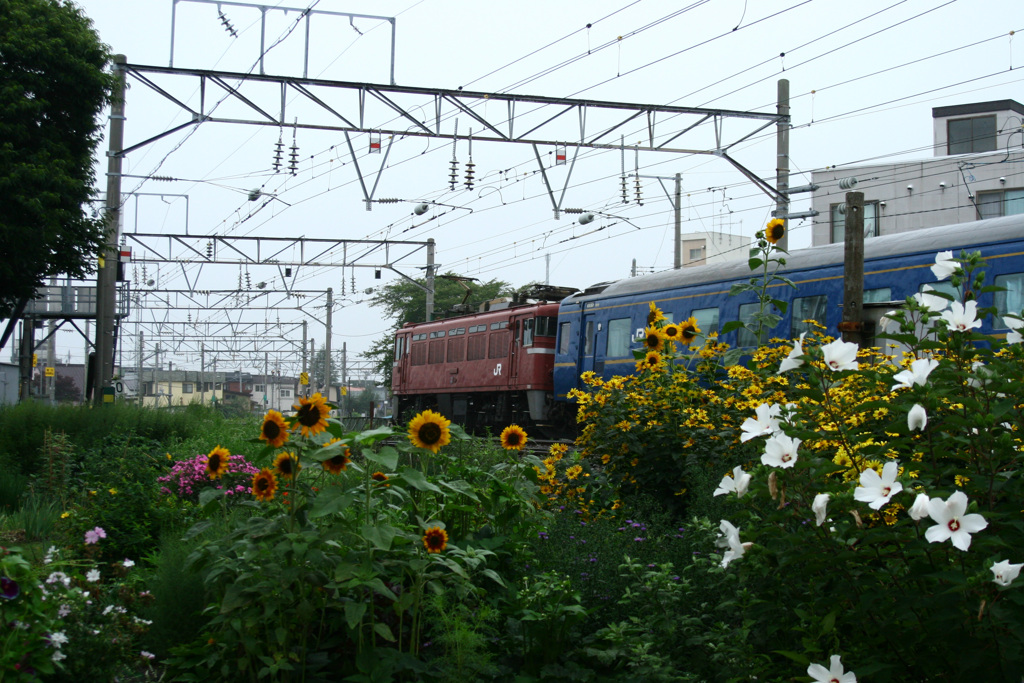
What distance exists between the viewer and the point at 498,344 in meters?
21.9

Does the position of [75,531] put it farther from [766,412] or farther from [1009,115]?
[1009,115]

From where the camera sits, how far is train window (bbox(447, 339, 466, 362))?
23.8 meters

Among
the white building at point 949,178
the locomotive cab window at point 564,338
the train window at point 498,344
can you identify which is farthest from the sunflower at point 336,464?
the white building at point 949,178

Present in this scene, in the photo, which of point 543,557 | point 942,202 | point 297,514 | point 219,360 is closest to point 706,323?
point 543,557

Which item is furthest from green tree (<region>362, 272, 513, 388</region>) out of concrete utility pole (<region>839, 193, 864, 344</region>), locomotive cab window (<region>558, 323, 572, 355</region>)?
concrete utility pole (<region>839, 193, 864, 344</region>)

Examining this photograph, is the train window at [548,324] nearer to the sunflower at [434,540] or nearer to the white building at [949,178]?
the white building at [949,178]

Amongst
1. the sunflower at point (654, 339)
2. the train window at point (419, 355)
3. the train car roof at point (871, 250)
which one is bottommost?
the sunflower at point (654, 339)

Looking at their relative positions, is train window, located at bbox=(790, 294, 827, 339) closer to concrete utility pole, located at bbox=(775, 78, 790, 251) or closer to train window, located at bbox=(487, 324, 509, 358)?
concrete utility pole, located at bbox=(775, 78, 790, 251)

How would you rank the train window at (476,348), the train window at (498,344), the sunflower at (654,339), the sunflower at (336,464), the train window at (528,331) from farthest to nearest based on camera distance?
the train window at (476,348), the train window at (498,344), the train window at (528,331), the sunflower at (654,339), the sunflower at (336,464)

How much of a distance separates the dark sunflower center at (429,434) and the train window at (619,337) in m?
12.1

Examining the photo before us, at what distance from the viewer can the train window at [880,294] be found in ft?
36.5

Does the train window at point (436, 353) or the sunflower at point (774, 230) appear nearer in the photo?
the sunflower at point (774, 230)

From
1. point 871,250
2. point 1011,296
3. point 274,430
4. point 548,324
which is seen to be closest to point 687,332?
point 274,430

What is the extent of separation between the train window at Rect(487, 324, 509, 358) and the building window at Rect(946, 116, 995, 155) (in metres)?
20.2
